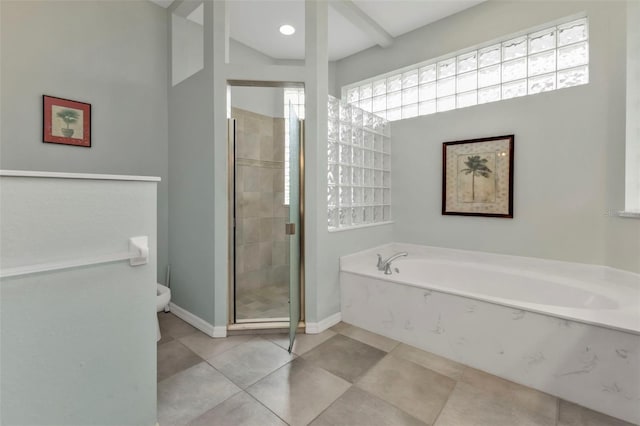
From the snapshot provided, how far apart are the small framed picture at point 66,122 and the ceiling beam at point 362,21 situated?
238 centimetres

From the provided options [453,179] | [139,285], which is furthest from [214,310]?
[453,179]

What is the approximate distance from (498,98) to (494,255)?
154 centimetres

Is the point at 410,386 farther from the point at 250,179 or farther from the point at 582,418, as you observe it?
the point at 250,179

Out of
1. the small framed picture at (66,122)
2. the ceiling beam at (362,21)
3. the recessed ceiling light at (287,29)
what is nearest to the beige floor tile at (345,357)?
the small framed picture at (66,122)

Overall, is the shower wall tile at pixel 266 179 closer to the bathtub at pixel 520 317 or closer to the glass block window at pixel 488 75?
the bathtub at pixel 520 317

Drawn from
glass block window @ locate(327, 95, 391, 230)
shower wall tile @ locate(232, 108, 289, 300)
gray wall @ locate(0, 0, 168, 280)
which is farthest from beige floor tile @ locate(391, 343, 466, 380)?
gray wall @ locate(0, 0, 168, 280)

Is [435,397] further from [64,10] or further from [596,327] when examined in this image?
[64,10]

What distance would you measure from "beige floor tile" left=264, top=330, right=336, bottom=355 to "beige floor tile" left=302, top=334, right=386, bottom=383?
0.16 ft

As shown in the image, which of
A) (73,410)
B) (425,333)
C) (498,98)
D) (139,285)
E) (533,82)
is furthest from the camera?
(498,98)

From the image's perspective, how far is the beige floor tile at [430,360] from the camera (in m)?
1.83

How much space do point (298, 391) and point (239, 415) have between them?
0.34 meters

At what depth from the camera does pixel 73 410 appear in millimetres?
1059

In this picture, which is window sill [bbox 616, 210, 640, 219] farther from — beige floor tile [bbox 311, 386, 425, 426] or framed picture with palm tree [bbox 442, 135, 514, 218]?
beige floor tile [bbox 311, 386, 425, 426]

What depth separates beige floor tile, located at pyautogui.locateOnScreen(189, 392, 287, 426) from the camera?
139cm
